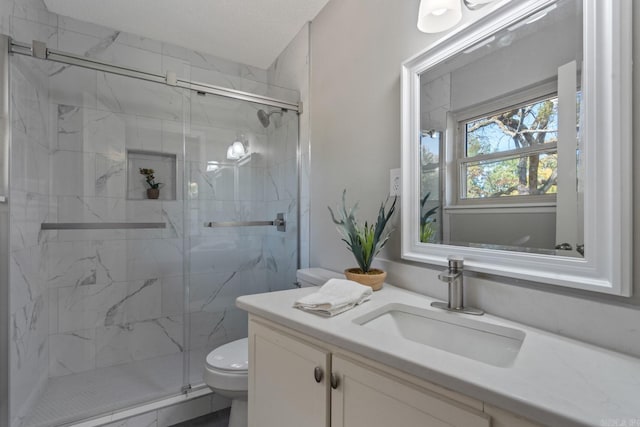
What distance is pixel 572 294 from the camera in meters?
0.75

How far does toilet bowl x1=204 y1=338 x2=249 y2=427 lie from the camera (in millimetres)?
1368

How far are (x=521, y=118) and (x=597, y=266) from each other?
439mm

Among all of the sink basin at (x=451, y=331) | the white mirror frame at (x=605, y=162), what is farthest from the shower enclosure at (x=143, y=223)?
the white mirror frame at (x=605, y=162)

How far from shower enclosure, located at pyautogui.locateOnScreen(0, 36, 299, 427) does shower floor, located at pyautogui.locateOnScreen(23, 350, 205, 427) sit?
0.5 inches

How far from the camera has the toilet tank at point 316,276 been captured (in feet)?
Result: 5.11

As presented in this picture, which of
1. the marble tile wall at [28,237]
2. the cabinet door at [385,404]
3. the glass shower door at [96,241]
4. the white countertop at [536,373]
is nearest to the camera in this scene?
the white countertop at [536,373]

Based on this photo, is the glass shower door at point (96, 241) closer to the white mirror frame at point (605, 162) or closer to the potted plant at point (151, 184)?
the potted plant at point (151, 184)

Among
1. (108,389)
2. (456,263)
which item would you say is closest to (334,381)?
(456,263)

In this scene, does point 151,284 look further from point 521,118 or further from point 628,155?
point 628,155

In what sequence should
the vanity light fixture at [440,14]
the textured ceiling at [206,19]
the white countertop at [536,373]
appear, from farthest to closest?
the textured ceiling at [206,19], the vanity light fixture at [440,14], the white countertop at [536,373]

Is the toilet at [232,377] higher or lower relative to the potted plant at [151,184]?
lower

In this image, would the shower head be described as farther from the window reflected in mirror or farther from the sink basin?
the sink basin

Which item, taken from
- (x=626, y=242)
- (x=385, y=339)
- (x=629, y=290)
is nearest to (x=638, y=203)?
(x=626, y=242)

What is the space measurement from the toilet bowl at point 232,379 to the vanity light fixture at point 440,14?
1.60 m
